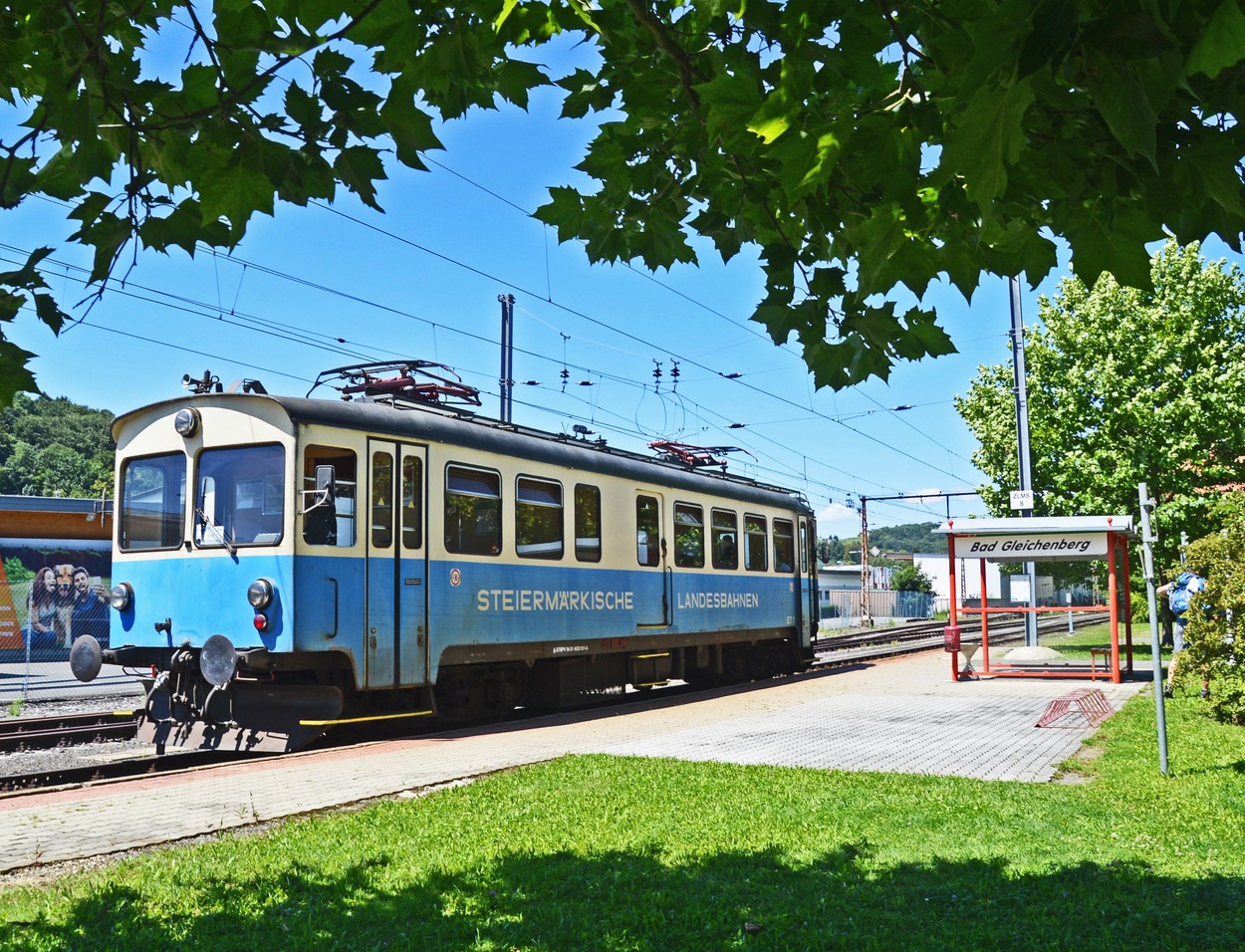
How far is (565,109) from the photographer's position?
444cm

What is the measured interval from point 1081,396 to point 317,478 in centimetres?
1906

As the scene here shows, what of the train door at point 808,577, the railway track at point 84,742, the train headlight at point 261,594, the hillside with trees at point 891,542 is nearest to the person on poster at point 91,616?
the railway track at point 84,742

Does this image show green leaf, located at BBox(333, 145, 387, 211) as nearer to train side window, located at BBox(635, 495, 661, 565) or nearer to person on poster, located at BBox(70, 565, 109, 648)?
train side window, located at BBox(635, 495, 661, 565)

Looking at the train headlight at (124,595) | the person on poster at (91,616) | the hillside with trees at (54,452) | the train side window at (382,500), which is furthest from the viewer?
the hillside with trees at (54,452)

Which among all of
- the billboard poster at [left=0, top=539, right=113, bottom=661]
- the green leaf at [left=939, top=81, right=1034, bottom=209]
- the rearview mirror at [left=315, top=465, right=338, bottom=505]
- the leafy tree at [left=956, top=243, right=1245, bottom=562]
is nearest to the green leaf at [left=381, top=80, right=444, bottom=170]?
the green leaf at [left=939, top=81, right=1034, bottom=209]

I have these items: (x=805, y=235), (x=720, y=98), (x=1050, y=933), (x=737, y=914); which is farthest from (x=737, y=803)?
(x=720, y=98)

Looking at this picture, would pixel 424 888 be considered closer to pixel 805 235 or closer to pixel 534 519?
pixel 805 235

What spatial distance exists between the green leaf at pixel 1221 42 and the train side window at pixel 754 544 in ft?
54.1

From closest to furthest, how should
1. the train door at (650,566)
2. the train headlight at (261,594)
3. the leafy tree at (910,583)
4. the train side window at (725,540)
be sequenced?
the train headlight at (261,594)
the train door at (650,566)
the train side window at (725,540)
the leafy tree at (910,583)

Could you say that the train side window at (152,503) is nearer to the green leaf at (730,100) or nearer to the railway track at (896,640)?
the green leaf at (730,100)

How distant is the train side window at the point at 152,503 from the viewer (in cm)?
1141

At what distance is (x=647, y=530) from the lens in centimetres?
1586

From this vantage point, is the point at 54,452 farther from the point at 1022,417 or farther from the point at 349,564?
the point at 349,564

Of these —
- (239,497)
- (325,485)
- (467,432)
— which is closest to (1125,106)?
(325,485)
